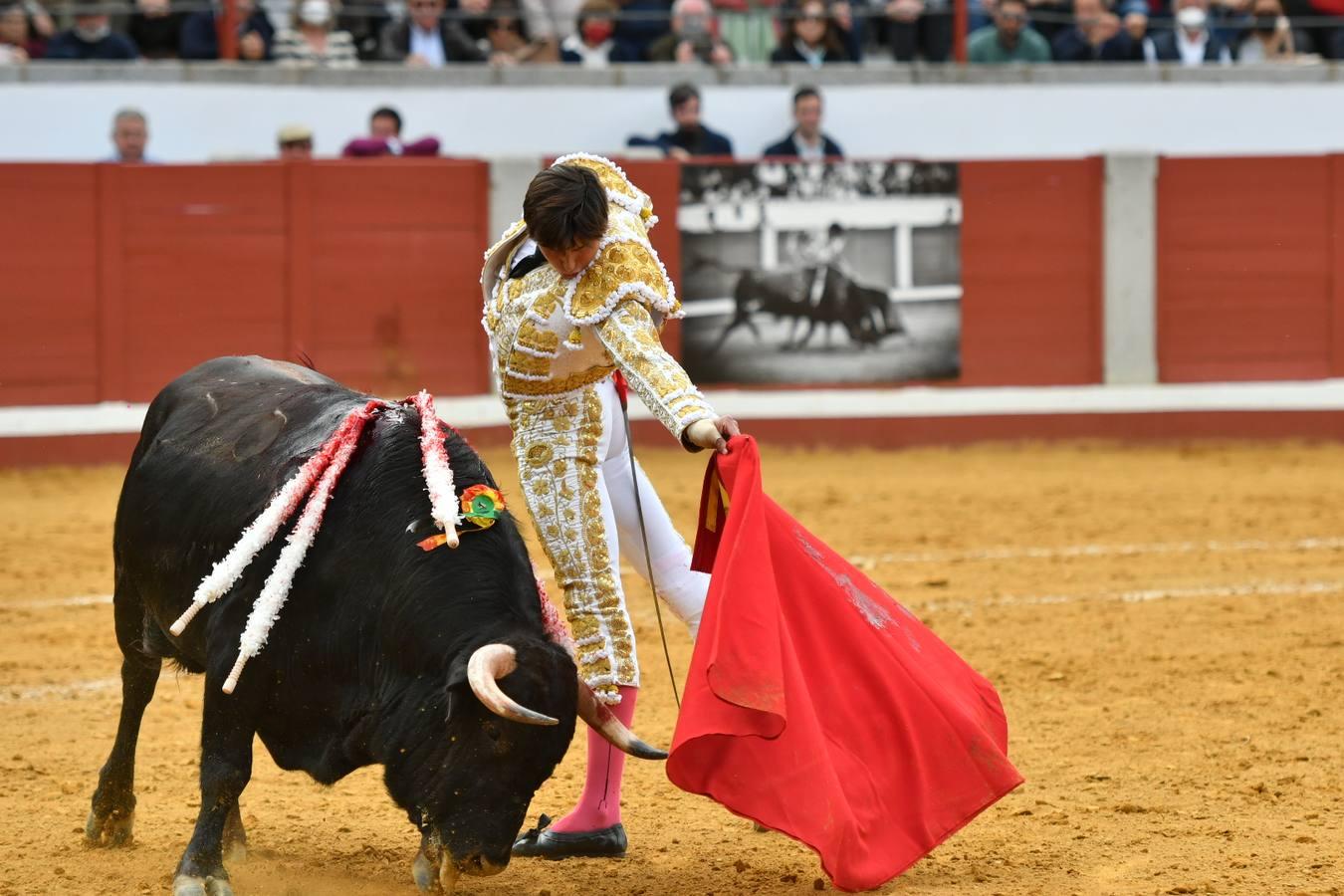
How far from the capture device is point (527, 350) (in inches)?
126

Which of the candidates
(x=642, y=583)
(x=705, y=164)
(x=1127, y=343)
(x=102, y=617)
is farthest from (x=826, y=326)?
(x=102, y=617)

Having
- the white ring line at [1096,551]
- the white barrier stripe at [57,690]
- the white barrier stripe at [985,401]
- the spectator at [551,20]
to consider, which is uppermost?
the spectator at [551,20]

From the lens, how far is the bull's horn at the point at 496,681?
2680mm

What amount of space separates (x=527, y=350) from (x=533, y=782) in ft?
2.47

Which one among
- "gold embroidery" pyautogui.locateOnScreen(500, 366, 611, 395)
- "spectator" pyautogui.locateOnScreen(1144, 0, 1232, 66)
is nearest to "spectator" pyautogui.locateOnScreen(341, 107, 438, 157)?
"spectator" pyautogui.locateOnScreen(1144, 0, 1232, 66)

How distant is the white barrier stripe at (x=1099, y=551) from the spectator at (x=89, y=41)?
4.94 m

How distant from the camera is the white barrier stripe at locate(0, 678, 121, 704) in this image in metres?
4.63

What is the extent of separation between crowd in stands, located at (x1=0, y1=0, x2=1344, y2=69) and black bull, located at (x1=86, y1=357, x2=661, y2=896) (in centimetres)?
624

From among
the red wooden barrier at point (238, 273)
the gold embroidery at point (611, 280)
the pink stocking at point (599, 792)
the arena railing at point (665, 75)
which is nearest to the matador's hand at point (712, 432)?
the gold embroidery at point (611, 280)

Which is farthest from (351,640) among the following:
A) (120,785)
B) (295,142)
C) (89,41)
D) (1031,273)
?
(89,41)

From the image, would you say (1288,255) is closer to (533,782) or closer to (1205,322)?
(1205,322)

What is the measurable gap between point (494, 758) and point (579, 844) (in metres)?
0.68

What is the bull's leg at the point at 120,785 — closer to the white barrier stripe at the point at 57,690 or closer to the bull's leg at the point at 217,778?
the bull's leg at the point at 217,778

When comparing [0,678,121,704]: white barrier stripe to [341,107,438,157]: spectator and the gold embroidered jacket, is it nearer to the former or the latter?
the gold embroidered jacket
